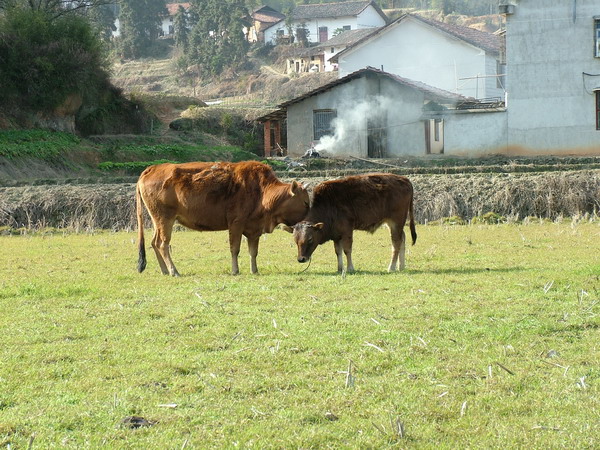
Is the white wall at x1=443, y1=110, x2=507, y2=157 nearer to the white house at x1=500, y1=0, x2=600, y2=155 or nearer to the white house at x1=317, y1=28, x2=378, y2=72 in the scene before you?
the white house at x1=500, y1=0, x2=600, y2=155

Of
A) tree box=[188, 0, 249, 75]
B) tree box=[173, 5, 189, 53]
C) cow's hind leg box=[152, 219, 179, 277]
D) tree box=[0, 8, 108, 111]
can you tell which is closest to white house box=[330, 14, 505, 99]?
tree box=[0, 8, 108, 111]

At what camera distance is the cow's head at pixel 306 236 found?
45.9ft

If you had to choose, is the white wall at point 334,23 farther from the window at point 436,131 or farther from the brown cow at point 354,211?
the brown cow at point 354,211

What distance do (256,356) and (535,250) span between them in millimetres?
9740

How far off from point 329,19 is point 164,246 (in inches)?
3324

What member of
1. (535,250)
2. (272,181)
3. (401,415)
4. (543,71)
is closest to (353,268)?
(272,181)

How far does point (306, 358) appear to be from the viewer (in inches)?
317

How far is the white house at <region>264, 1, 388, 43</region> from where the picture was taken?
308ft

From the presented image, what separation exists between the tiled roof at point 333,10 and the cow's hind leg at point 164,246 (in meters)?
81.2

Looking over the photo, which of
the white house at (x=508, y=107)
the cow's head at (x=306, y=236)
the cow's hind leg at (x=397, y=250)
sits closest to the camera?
the cow's head at (x=306, y=236)

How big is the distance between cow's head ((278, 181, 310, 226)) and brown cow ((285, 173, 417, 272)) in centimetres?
15

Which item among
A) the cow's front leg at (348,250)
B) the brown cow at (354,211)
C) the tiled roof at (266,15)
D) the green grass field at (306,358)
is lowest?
the green grass field at (306,358)

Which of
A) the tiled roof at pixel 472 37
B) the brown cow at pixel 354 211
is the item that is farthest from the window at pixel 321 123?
the brown cow at pixel 354 211

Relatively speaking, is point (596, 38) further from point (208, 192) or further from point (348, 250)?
point (208, 192)
